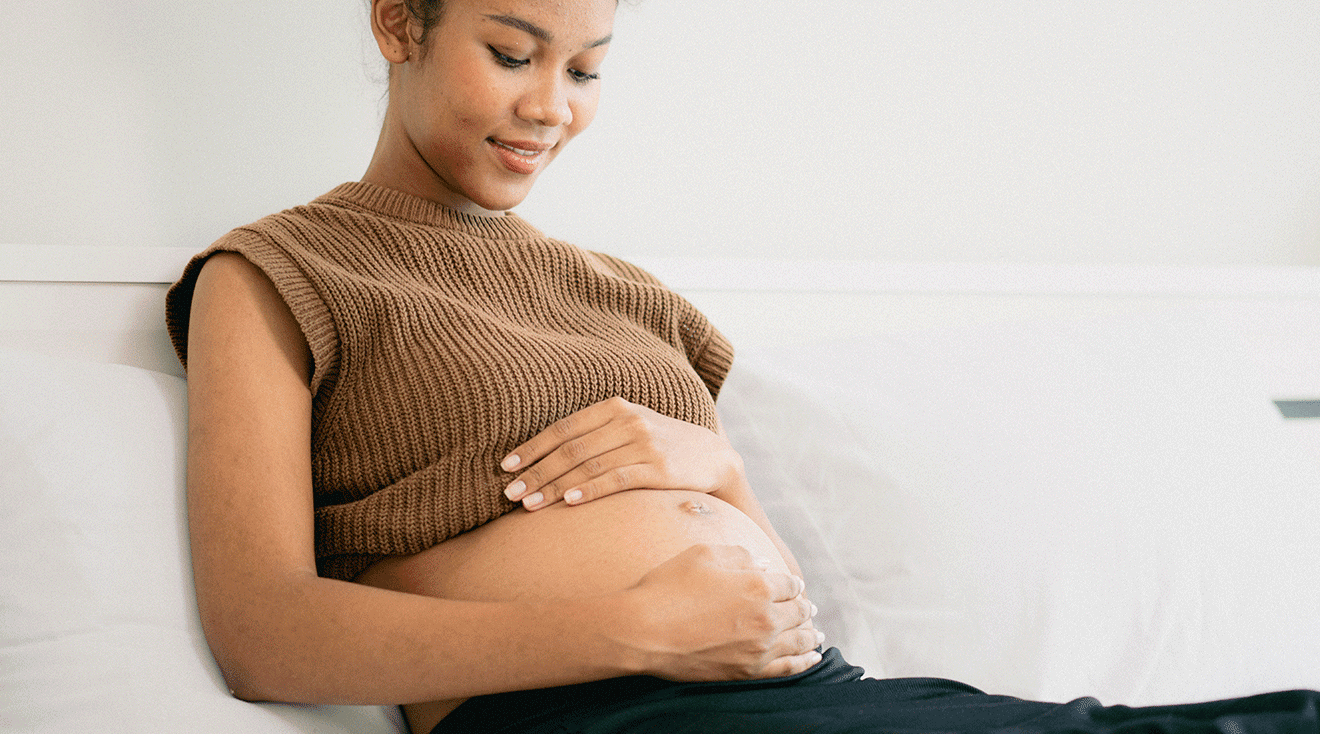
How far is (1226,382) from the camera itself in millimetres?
1299

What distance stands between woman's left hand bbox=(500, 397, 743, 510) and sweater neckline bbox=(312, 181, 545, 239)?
0.26 metres

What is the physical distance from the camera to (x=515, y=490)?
0.84 meters

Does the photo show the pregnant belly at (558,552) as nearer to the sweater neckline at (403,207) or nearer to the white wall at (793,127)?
the sweater neckline at (403,207)

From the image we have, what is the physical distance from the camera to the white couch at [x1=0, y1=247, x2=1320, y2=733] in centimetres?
70

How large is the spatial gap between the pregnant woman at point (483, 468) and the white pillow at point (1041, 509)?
14 cm

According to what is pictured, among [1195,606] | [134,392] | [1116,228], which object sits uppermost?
[1116,228]

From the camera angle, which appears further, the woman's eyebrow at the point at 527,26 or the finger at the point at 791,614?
the woman's eyebrow at the point at 527,26

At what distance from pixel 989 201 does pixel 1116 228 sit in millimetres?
297

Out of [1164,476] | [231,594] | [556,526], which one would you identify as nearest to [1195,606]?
[1164,476]

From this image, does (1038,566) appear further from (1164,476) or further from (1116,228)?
(1116,228)

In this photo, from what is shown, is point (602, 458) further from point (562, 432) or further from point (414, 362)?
point (414, 362)

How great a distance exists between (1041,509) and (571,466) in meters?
0.58

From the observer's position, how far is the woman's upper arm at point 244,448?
2.36 feet

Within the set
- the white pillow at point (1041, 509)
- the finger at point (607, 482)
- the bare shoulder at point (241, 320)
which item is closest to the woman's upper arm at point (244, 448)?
the bare shoulder at point (241, 320)
